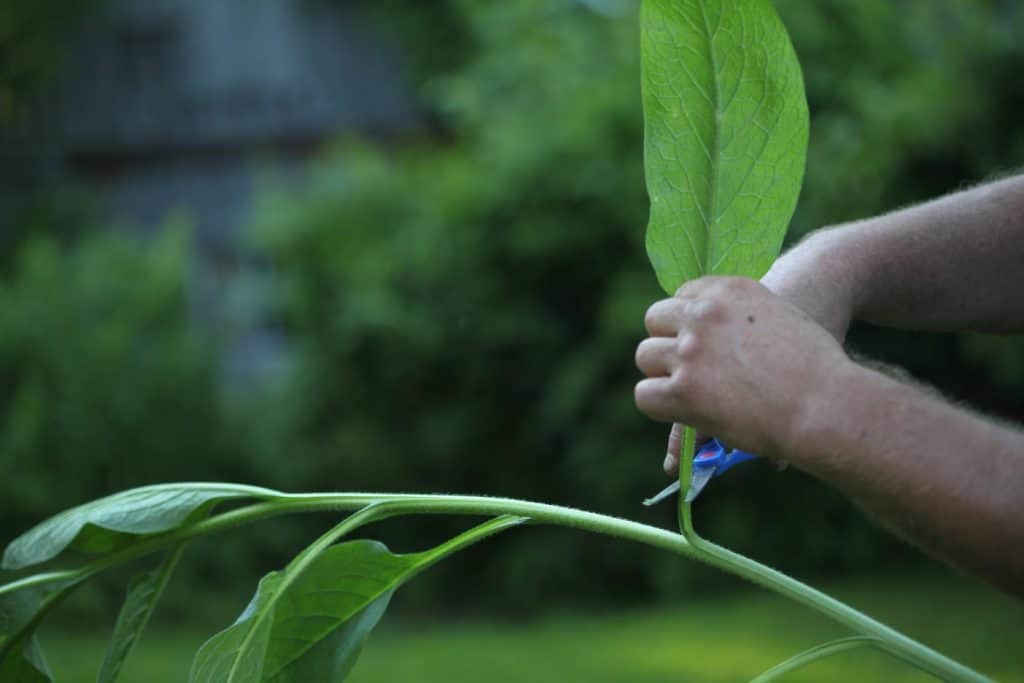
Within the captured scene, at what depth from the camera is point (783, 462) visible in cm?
93

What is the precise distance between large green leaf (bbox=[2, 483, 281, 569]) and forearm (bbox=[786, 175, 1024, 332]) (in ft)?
1.81

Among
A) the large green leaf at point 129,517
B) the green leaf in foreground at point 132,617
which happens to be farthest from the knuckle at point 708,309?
the green leaf in foreground at point 132,617

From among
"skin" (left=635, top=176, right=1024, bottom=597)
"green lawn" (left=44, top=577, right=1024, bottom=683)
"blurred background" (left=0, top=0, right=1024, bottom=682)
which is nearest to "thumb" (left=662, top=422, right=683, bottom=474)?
"skin" (left=635, top=176, right=1024, bottom=597)

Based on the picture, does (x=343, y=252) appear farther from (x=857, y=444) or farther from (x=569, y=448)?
(x=857, y=444)

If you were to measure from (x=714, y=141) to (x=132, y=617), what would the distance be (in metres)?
0.63

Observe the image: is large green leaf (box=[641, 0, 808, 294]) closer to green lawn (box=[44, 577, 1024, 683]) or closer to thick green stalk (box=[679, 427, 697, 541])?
thick green stalk (box=[679, 427, 697, 541])

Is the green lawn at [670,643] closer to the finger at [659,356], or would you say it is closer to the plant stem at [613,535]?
the plant stem at [613,535]

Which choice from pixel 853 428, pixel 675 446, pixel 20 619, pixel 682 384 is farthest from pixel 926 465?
pixel 20 619

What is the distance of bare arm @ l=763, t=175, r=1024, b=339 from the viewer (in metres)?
1.14

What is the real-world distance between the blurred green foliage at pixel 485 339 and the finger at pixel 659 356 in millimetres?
5331

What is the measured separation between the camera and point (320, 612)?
1.04 m

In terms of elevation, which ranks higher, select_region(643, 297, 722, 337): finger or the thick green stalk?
select_region(643, 297, 722, 337): finger

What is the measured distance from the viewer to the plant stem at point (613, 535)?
91 cm

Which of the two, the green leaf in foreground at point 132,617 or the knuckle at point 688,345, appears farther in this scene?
the green leaf in foreground at point 132,617
